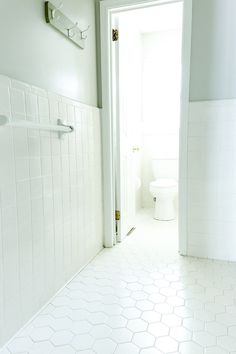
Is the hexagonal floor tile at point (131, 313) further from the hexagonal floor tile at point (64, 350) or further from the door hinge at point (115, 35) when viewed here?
the door hinge at point (115, 35)

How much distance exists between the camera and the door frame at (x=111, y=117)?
1.94 m

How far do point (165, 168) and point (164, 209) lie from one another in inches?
21.3

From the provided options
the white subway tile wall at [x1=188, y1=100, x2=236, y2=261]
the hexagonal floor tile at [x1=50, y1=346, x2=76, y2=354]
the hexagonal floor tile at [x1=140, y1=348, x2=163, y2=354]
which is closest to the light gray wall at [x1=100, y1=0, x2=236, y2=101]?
the white subway tile wall at [x1=188, y1=100, x2=236, y2=261]

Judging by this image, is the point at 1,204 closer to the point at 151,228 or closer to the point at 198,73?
the point at 198,73

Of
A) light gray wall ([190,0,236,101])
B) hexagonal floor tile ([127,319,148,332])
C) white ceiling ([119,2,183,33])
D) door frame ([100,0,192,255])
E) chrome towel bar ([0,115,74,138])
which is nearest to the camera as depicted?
chrome towel bar ([0,115,74,138])

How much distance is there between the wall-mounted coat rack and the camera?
4.80 ft

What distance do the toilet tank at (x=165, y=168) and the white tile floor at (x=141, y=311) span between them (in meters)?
1.37

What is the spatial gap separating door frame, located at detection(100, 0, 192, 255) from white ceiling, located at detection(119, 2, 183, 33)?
0.76 m

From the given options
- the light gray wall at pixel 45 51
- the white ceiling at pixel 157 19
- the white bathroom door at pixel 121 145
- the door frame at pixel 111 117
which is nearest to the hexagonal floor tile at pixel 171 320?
the door frame at pixel 111 117

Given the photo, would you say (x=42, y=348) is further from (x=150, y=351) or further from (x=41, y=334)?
(x=150, y=351)

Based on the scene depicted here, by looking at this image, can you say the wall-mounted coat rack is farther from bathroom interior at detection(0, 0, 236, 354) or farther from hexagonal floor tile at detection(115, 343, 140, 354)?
hexagonal floor tile at detection(115, 343, 140, 354)

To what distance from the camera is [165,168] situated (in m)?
3.32

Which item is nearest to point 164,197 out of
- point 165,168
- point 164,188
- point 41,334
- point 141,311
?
point 164,188

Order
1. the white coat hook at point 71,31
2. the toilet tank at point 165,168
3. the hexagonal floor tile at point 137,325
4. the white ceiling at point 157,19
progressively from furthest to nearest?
the toilet tank at point 165,168 → the white ceiling at point 157,19 → the white coat hook at point 71,31 → the hexagonal floor tile at point 137,325
